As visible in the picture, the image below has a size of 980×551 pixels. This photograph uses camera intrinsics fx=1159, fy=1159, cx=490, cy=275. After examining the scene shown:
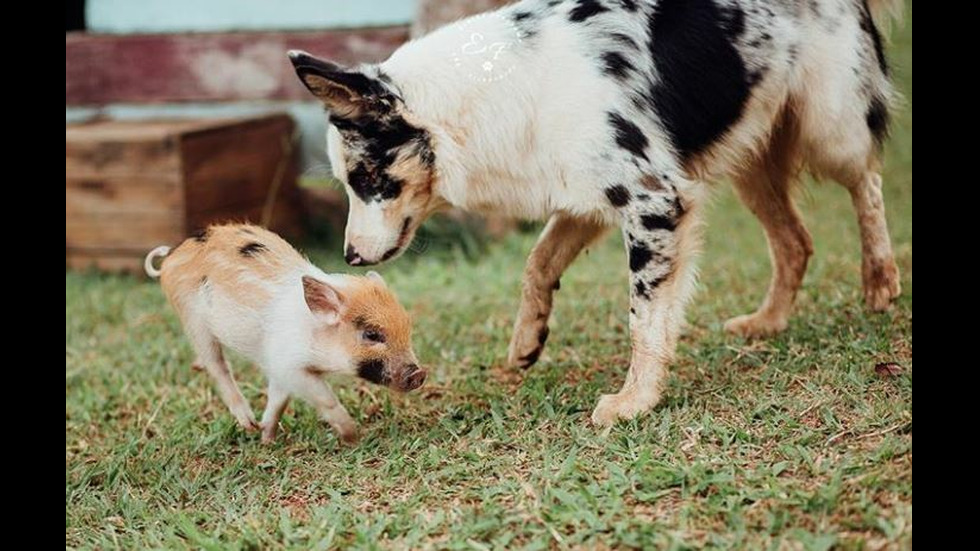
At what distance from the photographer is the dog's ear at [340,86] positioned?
13.0 feet

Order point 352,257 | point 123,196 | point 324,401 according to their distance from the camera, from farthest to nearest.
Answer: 1. point 123,196
2. point 352,257
3. point 324,401

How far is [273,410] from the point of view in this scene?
426 cm

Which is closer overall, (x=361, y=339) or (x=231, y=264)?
(x=361, y=339)

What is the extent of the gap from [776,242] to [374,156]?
1.98 m

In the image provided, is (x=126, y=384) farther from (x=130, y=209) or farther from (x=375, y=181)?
(x=130, y=209)

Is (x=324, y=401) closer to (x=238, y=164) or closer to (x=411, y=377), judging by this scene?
(x=411, y=377)

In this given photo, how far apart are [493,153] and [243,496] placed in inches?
58.0

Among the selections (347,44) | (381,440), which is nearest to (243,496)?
(381,440)

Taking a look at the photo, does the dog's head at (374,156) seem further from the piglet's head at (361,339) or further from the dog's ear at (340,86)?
the piglet's head at (361,339)

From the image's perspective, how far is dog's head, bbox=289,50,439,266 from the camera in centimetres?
405

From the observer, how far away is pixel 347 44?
8328mm

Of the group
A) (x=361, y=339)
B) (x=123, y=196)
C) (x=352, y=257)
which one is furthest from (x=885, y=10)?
(x=123, y=196)

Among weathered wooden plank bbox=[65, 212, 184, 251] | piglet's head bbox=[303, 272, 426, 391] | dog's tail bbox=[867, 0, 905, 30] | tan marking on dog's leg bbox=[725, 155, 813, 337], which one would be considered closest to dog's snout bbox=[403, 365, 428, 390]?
piglet's head bbox=[303, 272, 426, 391]

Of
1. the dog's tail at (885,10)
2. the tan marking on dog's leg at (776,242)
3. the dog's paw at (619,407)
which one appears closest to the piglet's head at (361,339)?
the dog's paw at (619,407)
